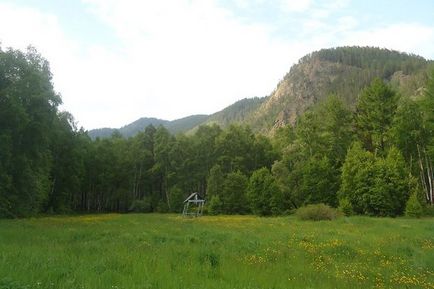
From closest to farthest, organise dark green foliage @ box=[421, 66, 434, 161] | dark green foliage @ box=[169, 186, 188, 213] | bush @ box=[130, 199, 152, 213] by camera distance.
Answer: dark green foliage @ box=[421, 66, 434, 161] < dark green foliage @ box=[169, 186, 188, 213] < bush @ box=[130, 199, 152, 213]

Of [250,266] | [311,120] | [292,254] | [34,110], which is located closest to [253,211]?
[311,120]

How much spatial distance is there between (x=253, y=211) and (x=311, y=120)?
1594cm

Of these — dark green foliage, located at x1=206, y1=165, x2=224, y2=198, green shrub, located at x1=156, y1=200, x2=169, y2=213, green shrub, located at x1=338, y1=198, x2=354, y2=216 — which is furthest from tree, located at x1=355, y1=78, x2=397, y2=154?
green shrub, located at x1=156, y1=200, x2=169, y2=213

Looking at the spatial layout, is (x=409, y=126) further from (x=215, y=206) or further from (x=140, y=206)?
(x=140, y=206)

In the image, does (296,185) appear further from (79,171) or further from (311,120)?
(79,171)

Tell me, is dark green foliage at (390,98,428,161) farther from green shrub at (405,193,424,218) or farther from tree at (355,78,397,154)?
green shrub at (405,193,424,218)

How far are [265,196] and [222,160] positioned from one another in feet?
61.0

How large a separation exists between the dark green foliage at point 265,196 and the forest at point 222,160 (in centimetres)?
16

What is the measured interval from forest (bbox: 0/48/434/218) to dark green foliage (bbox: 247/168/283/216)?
16 centimetres

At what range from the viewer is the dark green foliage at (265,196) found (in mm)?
A: 56719

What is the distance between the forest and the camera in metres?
35.1

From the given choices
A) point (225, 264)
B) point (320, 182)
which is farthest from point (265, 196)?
point (225, 264)

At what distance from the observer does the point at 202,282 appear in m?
9.77

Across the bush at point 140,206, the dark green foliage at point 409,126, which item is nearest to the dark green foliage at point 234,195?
the bush at point 140,206
